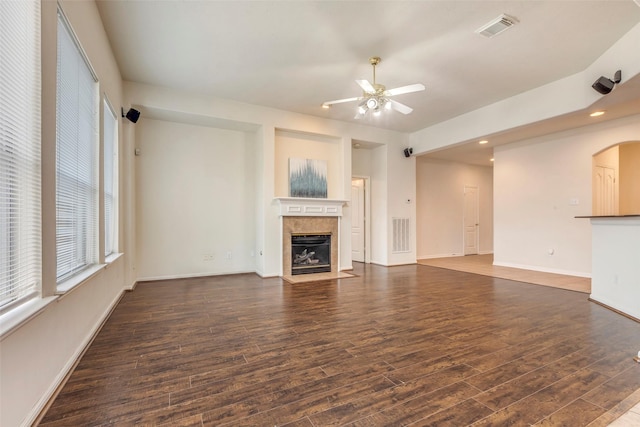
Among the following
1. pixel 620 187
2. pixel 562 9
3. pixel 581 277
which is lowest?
pixel 581 277

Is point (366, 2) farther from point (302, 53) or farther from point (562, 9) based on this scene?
point (562, 9)

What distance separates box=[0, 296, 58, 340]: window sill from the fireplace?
428cm

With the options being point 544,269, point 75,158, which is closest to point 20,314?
point 75,158

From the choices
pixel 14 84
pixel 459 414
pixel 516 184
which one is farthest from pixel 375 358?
pixel 516 184

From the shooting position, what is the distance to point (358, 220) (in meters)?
7.82

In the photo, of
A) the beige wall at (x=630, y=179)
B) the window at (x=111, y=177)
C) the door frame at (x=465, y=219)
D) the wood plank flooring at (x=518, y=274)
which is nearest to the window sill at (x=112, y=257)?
the window at (x=111, y=177)

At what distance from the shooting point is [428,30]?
3.25m

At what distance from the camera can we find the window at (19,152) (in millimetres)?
1451

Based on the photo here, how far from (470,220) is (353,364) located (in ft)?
27.6

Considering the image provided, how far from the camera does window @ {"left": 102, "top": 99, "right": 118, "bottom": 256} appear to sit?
372 cm

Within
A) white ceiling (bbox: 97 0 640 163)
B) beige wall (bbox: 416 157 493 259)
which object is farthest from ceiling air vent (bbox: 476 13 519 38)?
beige wall (bbox: 416 157 493 259)

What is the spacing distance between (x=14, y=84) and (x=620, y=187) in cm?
1016

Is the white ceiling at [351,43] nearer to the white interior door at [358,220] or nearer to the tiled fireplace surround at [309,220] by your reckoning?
the tiled fireplace surround at [309,220]

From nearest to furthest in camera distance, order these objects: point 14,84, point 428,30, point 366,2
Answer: point 14,84 → point 366,2 → point 428,30
